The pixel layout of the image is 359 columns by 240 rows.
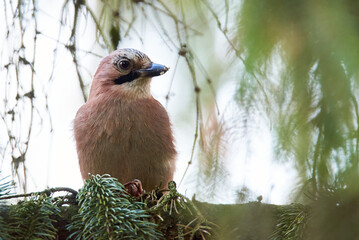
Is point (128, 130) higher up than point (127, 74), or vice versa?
point (127, 74)

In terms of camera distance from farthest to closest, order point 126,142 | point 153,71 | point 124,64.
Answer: point 124,64, point 153,71, point 126,142

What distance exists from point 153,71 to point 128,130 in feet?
2.14

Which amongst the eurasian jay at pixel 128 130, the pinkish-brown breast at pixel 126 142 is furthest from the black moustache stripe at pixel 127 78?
the pinkish-brown breast at pixel 126 142

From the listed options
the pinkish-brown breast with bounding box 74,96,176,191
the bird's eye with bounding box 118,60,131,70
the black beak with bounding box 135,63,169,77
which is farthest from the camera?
the bird's eye with bounding box 118,60,131,70

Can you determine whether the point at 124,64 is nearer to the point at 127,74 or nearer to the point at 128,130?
the point at 127,74

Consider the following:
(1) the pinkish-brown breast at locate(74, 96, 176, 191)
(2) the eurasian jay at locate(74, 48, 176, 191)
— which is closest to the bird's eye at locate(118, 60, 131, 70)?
(2) the eurasian jay at locate(74, 48, 176, 191)

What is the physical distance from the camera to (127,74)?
12.4ft

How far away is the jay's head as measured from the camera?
144 inches

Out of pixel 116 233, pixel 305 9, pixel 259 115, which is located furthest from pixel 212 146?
pixel 116 233

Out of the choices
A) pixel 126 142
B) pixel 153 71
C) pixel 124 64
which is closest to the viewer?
pixel 126 142

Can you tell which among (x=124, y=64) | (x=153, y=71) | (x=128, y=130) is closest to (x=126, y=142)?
(x=128, y=130)

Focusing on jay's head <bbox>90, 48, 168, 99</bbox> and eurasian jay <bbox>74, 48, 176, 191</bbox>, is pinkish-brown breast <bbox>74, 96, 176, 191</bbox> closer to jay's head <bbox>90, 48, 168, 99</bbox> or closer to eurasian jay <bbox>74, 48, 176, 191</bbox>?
eurasian jay <bbox>74, 48, 176, 191</bbox>

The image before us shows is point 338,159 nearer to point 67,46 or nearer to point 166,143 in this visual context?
point 166,143

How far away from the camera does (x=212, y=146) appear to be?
1.53 meters
